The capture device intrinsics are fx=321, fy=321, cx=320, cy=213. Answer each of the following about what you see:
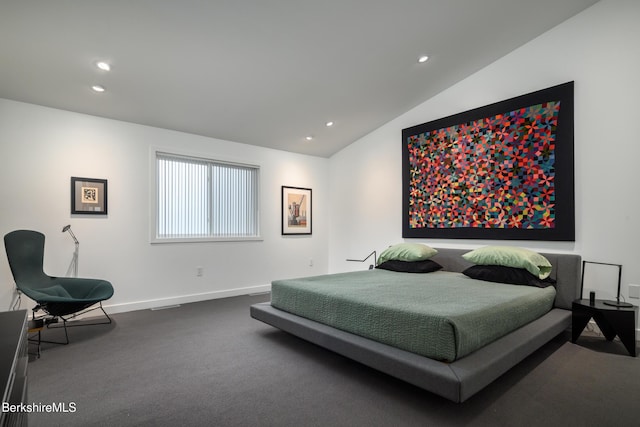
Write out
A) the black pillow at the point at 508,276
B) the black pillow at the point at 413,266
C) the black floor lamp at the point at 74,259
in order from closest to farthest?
the black pillow at the point at 508,276
the black floor lamp at the point at 74,259
the black pillow at the point at 413,266

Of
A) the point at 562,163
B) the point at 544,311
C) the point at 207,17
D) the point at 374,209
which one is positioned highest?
the point at 207,17

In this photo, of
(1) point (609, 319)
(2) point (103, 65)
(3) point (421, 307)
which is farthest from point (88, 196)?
(1) point (609, 319)

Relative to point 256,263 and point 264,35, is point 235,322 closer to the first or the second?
point 256,263

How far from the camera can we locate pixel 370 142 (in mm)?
5684

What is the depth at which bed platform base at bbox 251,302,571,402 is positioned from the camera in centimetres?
179

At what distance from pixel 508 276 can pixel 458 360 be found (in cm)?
184

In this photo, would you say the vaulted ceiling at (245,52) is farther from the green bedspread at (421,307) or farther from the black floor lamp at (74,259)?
the green bedspread at (421,307)

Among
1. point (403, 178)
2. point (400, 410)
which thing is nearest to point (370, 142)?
point (403, 178)

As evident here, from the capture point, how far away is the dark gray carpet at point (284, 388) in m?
1.85

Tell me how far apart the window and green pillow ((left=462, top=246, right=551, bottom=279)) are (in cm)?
351

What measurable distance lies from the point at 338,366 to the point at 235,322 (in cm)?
164

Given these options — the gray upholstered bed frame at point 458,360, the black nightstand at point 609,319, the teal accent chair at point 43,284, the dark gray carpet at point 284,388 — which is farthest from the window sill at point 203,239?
the black nightstand at point 609,319

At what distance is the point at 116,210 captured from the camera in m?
4.15

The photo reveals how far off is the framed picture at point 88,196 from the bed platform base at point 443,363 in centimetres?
285
